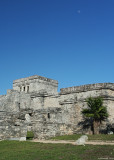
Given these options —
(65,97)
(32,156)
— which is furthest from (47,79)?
(32,156)

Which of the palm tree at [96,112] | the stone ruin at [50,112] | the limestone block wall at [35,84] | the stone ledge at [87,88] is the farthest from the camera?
the limestone block wall at [35,84]

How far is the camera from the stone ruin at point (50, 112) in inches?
563

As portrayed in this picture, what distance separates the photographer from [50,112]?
18547 millimetres

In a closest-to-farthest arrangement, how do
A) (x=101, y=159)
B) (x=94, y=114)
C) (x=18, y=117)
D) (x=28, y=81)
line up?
1. (x=101, y=159)
2. (x=18, y=117)
3. (x=94, y=114)
4. (x=28, y=81)

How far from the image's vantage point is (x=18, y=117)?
14.6 m

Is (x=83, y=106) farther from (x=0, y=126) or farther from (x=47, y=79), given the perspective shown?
(x=47, y=79)

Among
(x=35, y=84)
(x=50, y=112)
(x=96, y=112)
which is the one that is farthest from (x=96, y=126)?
(x=35, y=84)

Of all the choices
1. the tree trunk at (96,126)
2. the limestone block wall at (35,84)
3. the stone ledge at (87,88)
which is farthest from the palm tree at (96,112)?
the limestone block wall at (35,84)

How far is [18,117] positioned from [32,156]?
6796 millimetres

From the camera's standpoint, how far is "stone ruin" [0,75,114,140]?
14289 mm

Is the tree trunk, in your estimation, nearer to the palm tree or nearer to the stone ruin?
the palm tree

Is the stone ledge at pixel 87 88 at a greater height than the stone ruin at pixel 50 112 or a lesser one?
greater

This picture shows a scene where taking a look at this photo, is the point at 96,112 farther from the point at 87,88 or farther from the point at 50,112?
the point at 50,112

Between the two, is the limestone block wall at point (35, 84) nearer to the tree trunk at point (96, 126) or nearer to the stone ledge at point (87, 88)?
the stone ledge at point (87, 88)
